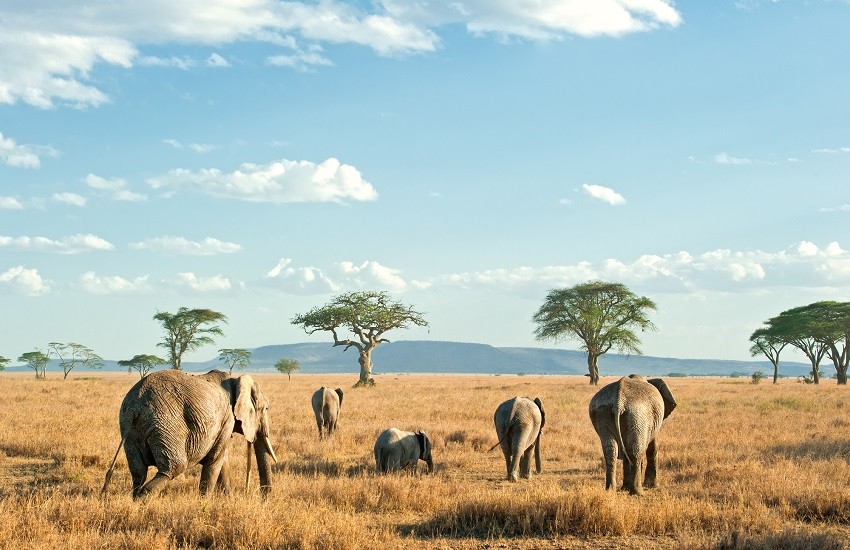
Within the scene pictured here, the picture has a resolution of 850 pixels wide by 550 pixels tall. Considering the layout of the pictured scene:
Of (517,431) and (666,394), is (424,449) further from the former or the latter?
(666,394)

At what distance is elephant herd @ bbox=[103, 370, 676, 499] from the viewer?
30.3 feet

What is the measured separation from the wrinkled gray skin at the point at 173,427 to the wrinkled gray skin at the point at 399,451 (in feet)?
Result: 13.8

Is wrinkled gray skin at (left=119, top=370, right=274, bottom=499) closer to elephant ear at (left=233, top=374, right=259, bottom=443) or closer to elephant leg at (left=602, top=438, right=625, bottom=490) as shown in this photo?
elephant ear at (left=233, top=374, right=259, bottom=443)

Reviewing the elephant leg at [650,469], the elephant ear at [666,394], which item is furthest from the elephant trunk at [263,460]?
the elephant ear at [666,394]

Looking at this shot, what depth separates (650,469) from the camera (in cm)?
1244

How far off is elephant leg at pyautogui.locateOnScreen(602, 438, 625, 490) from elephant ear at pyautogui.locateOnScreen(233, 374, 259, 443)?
5095 millimetres

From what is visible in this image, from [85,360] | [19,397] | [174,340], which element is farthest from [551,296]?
[85,360]

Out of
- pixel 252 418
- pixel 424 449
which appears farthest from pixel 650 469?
pixel 252 418

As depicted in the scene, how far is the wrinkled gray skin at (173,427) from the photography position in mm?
9148

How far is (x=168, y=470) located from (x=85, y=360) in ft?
384

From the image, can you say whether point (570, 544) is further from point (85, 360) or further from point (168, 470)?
point (85, 360)

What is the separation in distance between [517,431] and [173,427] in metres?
6.36

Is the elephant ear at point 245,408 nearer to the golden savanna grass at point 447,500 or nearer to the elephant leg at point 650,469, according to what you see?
the golden savanna grass at point 447,500

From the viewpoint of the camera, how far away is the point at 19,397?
33062mm
